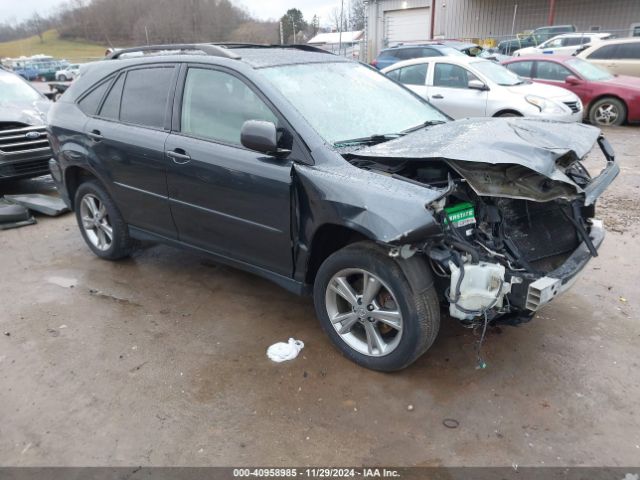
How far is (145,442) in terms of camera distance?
8.76ft

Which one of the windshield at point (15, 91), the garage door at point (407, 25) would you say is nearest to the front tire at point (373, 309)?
the windshield at point (15, 91)

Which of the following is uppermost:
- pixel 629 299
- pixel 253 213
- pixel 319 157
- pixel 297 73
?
pixel 297 73

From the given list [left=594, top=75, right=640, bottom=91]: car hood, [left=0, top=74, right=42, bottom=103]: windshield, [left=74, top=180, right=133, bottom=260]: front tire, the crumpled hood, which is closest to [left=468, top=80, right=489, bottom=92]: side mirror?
[left=594, top=75, right=640, bottom=91]: car hood

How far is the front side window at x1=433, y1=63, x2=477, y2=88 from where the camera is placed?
9.23 meters

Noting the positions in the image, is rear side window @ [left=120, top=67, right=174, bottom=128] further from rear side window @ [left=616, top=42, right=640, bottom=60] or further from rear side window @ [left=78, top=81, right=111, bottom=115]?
rear side window @ [left=616, top=42, right=640, bottom=60]

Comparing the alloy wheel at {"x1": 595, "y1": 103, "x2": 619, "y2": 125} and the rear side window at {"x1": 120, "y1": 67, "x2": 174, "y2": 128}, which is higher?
the rear side window at {"x1": 120, "y1": 67, "x2": 174, "y2": 128}

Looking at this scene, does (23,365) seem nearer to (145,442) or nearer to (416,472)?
(145,442)

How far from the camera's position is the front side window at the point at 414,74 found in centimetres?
974

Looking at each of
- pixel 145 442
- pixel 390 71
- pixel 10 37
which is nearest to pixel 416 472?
pixel 145 442

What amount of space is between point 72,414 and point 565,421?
107 inches

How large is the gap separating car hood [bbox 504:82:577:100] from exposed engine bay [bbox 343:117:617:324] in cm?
616

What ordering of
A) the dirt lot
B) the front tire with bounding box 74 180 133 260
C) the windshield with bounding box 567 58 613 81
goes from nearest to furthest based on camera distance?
the dirt lot → the front tire with bounding box 74 180 133 260 → the windshield with bounding box 567 58 613 81

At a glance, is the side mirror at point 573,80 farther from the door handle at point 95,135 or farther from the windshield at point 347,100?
the door handle at point 95,135

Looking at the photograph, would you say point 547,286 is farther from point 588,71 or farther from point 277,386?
point 588,71
